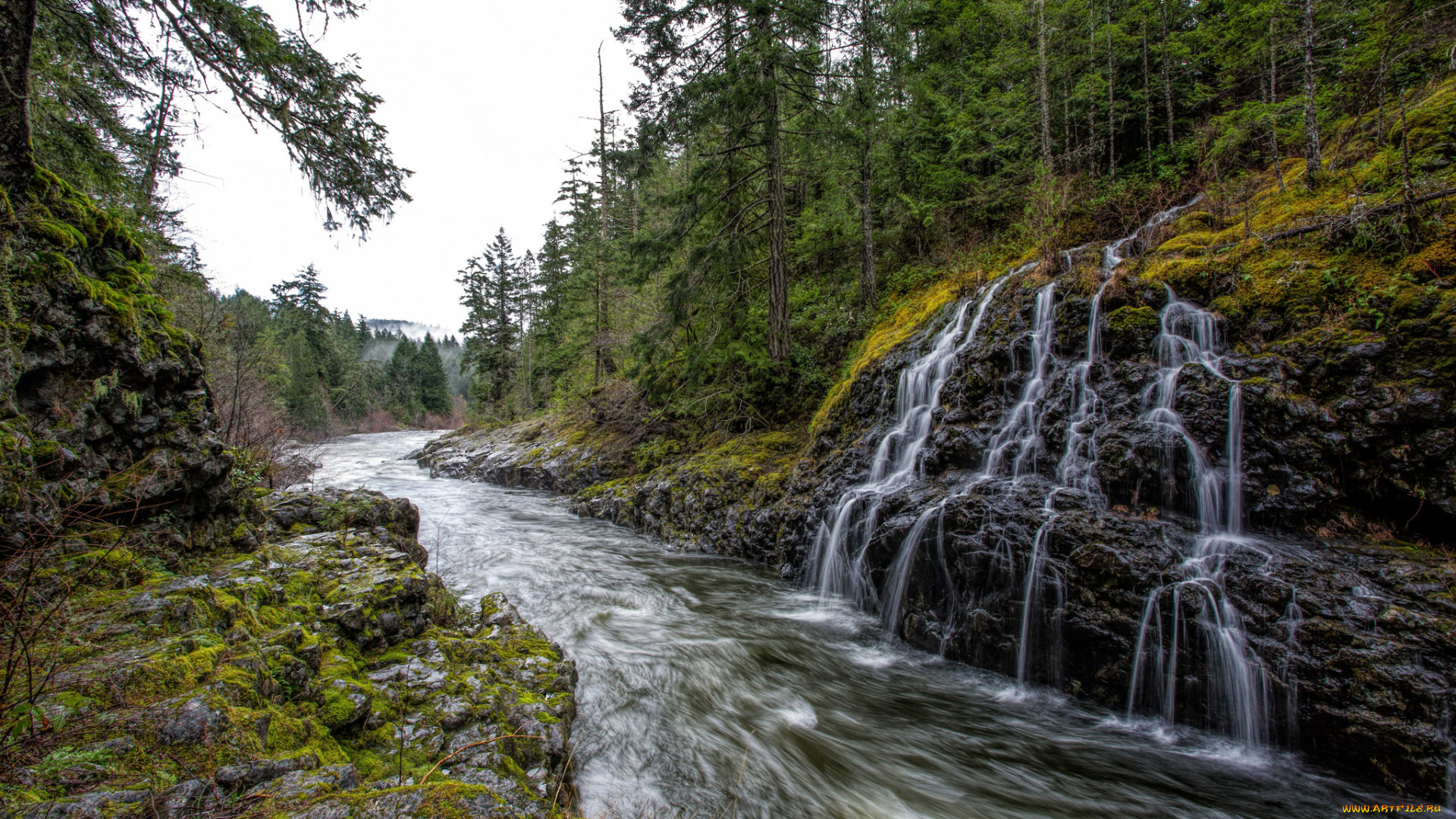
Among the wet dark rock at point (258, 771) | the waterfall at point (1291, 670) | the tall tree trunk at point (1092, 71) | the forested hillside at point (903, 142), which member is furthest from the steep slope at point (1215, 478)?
the wet dark rock at point (258, 771)

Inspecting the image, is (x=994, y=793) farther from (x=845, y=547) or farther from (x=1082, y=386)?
(x=1082, y=386)

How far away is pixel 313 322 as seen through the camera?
167ft

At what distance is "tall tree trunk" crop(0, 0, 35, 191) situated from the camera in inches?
133

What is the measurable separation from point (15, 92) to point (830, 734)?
289 inches

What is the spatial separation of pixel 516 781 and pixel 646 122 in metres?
11.4

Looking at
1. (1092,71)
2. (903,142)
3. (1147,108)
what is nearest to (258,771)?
(903,142)

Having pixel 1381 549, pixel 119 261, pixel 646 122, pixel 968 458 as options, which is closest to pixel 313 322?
pixel 646 122

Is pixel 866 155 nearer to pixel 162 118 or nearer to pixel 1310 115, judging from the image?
pixel 1310 115

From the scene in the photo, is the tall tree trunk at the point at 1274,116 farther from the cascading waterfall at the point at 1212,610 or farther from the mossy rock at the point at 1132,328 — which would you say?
the cascading waterfall at the point at 1212,610

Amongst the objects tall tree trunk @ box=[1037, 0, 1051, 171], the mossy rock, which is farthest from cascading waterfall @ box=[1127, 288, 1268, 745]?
tall tree trunk @ box=[1037, 0, 1051, 171]

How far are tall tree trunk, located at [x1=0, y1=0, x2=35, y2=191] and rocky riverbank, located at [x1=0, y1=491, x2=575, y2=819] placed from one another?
2635 millimetres

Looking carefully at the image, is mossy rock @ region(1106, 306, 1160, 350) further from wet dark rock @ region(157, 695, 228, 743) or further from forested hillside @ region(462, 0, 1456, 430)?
wet dark rock @ region(157, 695, 228, 743)

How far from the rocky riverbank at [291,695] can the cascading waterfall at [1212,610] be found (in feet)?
15.1

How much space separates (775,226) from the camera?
11109mm
